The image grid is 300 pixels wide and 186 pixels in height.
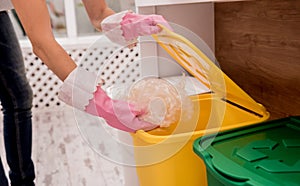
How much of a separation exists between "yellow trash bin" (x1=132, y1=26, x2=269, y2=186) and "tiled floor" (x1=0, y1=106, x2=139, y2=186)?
0.54 metres

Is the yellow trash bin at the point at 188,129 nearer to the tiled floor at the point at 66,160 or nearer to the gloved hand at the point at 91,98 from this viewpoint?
the gloved hand at the point at 91,98

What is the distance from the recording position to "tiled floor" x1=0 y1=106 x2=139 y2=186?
1837 millimetres

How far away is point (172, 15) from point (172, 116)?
1.71 ft

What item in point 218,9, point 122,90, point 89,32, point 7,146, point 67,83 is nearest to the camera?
point 67,83

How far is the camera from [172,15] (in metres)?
1.46

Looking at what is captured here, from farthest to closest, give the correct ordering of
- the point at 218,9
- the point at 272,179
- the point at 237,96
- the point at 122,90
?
the point at 218,9 → the point at 122,90 → the point at 237,96 → the point at 272,179

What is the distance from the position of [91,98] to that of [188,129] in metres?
0.36

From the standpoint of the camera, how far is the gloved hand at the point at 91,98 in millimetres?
871

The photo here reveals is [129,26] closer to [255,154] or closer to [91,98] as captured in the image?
[91,98]

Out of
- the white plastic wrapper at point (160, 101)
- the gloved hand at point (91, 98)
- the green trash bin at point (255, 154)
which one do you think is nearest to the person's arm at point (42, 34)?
the gloved hand at point (91, 98)

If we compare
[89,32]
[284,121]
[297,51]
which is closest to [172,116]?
[284,121]

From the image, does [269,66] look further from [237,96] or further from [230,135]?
[230,135]

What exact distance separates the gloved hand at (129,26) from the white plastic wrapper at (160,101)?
149 mm

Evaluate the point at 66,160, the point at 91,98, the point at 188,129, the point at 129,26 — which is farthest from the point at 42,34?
the point at 66,160
